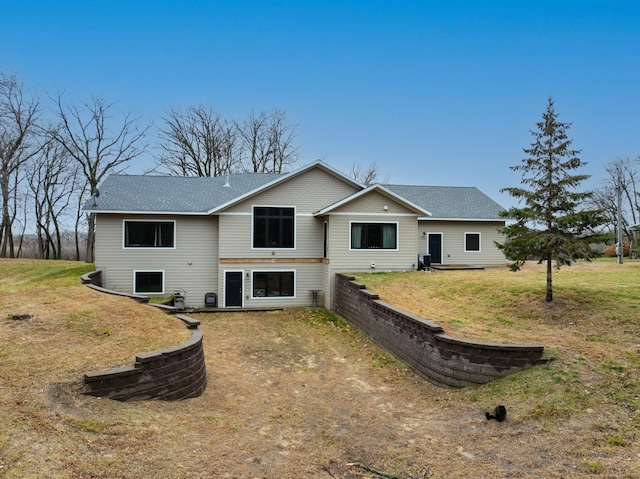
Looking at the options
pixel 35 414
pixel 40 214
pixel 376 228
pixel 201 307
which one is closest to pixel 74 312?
pixel 35 414

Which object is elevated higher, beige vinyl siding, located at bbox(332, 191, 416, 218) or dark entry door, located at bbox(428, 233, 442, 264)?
beige vinyl siding, located at bbox(332, 191, 416, 218)

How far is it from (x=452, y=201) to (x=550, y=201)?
39.5 ft

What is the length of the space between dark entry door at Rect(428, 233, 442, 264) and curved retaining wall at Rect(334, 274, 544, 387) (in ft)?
30.5

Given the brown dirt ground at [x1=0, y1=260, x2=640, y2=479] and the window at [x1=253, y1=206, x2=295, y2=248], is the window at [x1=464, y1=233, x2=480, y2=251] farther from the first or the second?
the brown dirt ground at [x1=0, y1=260, x2=640, y2=479]

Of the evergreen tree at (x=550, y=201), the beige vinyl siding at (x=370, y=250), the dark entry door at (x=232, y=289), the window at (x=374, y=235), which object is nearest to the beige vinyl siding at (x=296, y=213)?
the dark entry door at (x=232, y=289)

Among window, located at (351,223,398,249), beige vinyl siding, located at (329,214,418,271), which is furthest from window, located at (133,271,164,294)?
window, located at (351,223,398,249)

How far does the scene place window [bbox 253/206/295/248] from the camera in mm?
18297

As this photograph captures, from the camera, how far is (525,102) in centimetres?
2189

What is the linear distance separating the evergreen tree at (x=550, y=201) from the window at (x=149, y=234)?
13413mm

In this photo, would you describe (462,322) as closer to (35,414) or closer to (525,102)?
(35,414)

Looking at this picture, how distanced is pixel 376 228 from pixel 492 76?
11390 mm

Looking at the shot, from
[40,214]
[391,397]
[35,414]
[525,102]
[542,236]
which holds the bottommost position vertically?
[391,397]

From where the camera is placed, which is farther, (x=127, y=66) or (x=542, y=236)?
(x=127, y=66)

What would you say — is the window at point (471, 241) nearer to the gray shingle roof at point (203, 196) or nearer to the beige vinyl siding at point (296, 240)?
the gray shingle roof at point (203, 196)
